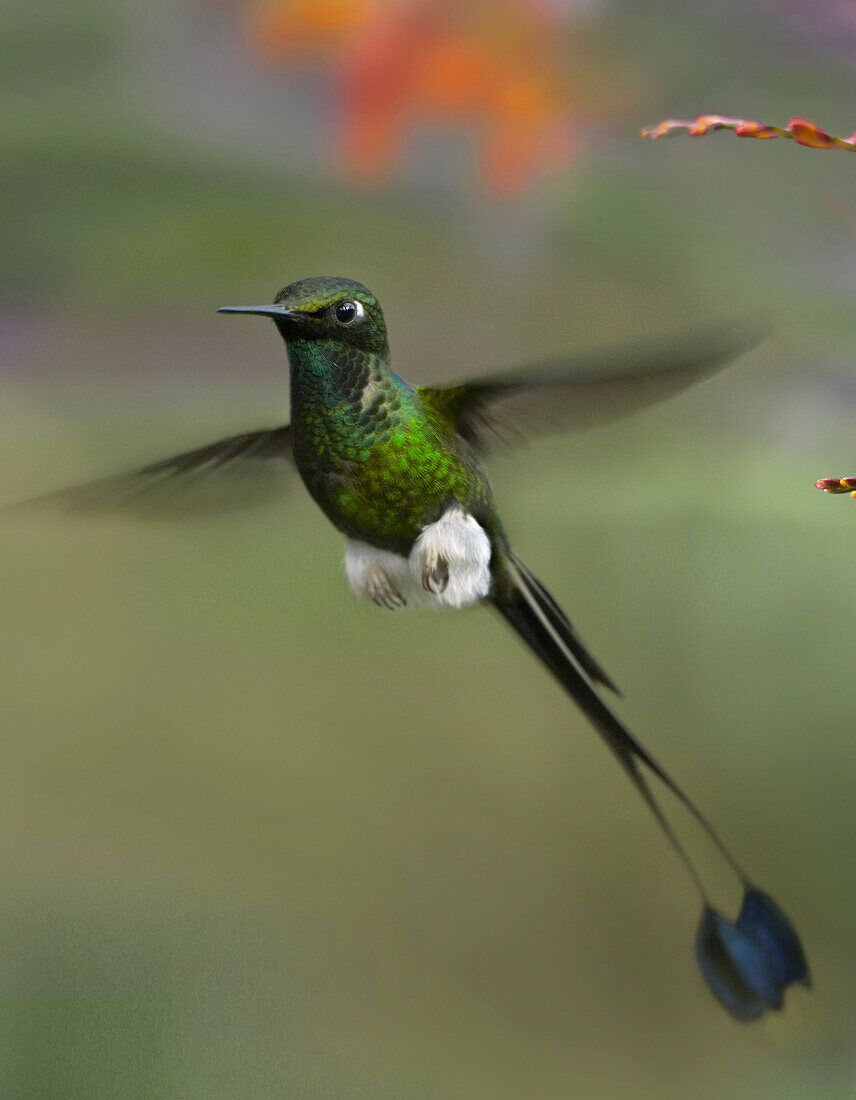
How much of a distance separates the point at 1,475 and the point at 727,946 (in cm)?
80

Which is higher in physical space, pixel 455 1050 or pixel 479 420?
pixel 479 420

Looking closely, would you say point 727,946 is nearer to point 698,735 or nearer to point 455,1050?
point 698,735

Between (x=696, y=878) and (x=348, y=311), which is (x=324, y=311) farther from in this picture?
(x=696, y=878)

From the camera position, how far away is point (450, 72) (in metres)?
1.01

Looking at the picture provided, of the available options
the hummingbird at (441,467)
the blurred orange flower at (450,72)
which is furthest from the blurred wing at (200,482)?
the blurred orange flower at (450,72)

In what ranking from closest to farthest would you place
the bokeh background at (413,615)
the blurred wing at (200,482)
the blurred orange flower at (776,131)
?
the blurred orange flower at (776,131)
the blurred wing at (200,482)
the bokeh background at (413,615)

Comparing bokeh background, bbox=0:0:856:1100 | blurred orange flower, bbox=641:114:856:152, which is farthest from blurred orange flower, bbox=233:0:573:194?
blurred orange flower, bbox=641:114:856:152

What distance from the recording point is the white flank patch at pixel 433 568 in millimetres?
392

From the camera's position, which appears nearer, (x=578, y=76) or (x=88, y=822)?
(x=578, y=76)

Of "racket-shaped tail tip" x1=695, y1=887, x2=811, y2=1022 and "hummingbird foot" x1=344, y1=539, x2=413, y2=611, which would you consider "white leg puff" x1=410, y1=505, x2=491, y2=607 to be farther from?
"racket-shaped tail tip" x1=695, y1=887, x2=811, y2=1022

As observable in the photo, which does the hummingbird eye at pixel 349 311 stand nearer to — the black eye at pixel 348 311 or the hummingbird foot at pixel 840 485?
the black eye at pixel 348 311

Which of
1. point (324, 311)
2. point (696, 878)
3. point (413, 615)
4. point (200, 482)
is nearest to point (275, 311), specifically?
point (324, 311)

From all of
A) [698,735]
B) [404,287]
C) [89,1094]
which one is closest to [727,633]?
[698,735]

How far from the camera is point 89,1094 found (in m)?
1.10
